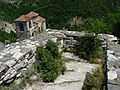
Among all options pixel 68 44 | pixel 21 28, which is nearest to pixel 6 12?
pixel 21 28

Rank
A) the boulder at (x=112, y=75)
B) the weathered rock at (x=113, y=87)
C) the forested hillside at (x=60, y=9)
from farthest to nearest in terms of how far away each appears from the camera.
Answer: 1. the forested hillside at (x=60, y=9)
2. the boulder at (x=112, y=75)
3. the weathered rock at (x=113, y=87)

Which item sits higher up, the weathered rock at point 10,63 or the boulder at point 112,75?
the weathered rock at point 10,63

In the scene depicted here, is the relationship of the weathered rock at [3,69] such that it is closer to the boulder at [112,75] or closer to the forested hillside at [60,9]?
the boulder at [112,75]

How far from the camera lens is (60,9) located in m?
60.4

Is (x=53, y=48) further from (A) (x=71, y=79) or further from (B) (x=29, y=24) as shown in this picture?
(B) (x=29, y=24)

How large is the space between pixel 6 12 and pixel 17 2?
26.9ft

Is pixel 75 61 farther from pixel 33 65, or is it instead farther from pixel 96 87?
pixel 96 87

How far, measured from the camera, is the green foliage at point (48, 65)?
502cm

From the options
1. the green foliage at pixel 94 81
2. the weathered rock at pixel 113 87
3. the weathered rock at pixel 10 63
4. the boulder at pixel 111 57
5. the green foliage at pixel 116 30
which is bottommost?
the green foliage at pixel 94 81

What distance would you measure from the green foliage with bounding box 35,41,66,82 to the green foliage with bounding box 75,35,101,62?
581 mm

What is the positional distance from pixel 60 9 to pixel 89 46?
5525 centimetres

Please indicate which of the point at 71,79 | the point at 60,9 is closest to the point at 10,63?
the point at 71,79

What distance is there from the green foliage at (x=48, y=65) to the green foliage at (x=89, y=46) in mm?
581

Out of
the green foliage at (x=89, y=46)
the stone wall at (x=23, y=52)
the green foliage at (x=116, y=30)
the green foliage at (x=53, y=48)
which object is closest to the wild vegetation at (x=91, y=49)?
the green foliage at (x=89, y=46)
